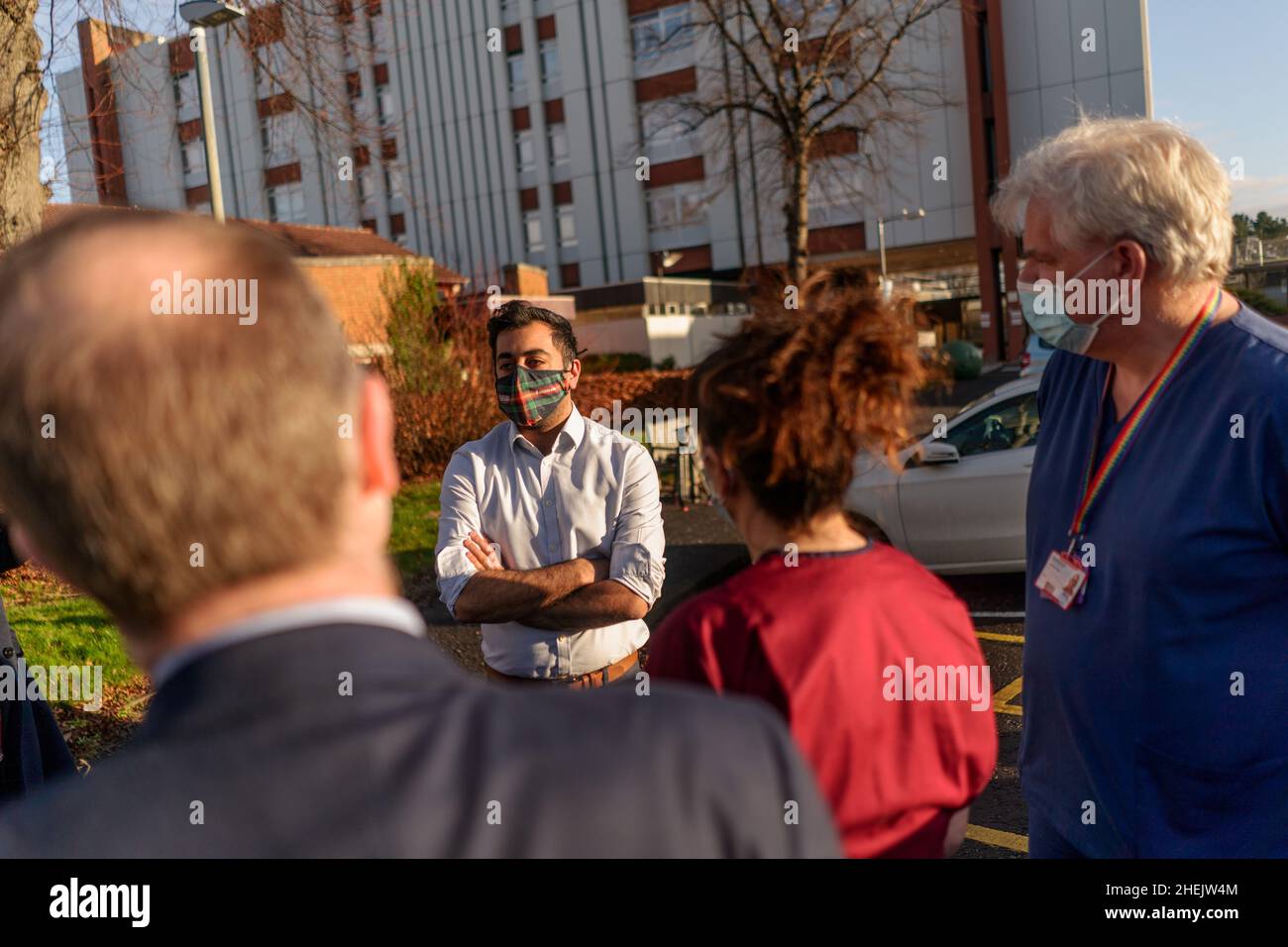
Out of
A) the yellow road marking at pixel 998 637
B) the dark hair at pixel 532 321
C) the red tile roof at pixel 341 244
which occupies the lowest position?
the yellow road marking at pixel 998 637

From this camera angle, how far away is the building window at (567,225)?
145 feet

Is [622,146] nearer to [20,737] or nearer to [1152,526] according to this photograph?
[20,737]

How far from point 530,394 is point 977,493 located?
5.69 meters

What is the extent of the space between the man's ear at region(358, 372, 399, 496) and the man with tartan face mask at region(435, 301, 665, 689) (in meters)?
2.18

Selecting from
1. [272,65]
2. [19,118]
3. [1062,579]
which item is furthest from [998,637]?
[272,65]

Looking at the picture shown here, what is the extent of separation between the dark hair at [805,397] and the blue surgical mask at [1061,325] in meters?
0.77

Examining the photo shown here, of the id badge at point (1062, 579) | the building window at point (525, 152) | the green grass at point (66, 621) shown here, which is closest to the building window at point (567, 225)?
the building window at point (525, 152)

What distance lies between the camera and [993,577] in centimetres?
919

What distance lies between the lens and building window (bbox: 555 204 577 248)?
4416 centimetres

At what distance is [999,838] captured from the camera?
4.37 meters

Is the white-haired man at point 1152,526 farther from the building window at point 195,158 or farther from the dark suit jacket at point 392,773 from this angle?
the building window at point 195,158

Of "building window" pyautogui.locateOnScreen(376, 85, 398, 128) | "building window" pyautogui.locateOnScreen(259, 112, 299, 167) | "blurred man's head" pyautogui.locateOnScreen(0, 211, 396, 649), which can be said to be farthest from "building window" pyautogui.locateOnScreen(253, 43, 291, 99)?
"building window" pyautogui.locateOnScreen(376, 85, 398, 128)

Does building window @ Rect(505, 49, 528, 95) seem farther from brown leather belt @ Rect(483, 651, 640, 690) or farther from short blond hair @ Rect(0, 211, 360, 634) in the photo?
short blond hair @ Rect(0, 211, 360, 634)
